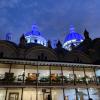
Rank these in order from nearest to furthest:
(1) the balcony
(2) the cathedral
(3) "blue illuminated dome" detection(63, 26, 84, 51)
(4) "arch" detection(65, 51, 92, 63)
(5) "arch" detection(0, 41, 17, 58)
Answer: (1) the balcony → (2) the cathedral → (5) "arch" detection(0, 41, 17, 58) → (4) "arch" detection(65, 51, 92, 63) → (3) "blue illuminated dome" detection(63, 26, 84, 51)

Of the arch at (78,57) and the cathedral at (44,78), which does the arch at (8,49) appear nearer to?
the cathedral at (44,78)

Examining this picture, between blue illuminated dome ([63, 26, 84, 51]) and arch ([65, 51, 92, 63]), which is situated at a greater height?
blue illuminated dome ([63, 26, 84, 51])

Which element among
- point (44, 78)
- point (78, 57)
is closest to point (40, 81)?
point (44, 78)

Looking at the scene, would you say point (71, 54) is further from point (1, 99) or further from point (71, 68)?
point (1, 99)

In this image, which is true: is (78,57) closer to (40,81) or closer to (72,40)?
(40,81)

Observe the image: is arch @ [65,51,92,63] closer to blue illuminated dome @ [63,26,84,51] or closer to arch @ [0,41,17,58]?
arch @ [0,41,17,58]

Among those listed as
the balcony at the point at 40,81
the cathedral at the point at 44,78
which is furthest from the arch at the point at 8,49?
the balcony at the point at 40,81

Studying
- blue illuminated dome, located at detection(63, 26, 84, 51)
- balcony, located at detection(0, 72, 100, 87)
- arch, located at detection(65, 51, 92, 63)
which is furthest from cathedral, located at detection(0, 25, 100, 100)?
blue illuminated dome, located at detection(63, 26, 84, 51)

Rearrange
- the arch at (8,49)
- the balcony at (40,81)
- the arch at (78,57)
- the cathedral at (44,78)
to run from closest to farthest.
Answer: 1. the balcony at (40,81)
2. the cathedral at (44,78)
3. the arch at (8,49)
4. the arch at (78,57)

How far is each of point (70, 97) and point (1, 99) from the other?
11.7m

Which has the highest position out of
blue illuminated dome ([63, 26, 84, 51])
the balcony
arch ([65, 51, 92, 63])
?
blue illuminated dome ([63, 26, 84, 51])

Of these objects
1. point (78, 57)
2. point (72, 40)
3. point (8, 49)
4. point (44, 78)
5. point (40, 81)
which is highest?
point (72, 40)

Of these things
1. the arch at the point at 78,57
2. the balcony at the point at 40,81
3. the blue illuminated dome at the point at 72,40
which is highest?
the blue illuminated dome at the point at 72,40

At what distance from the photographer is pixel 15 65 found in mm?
24719
